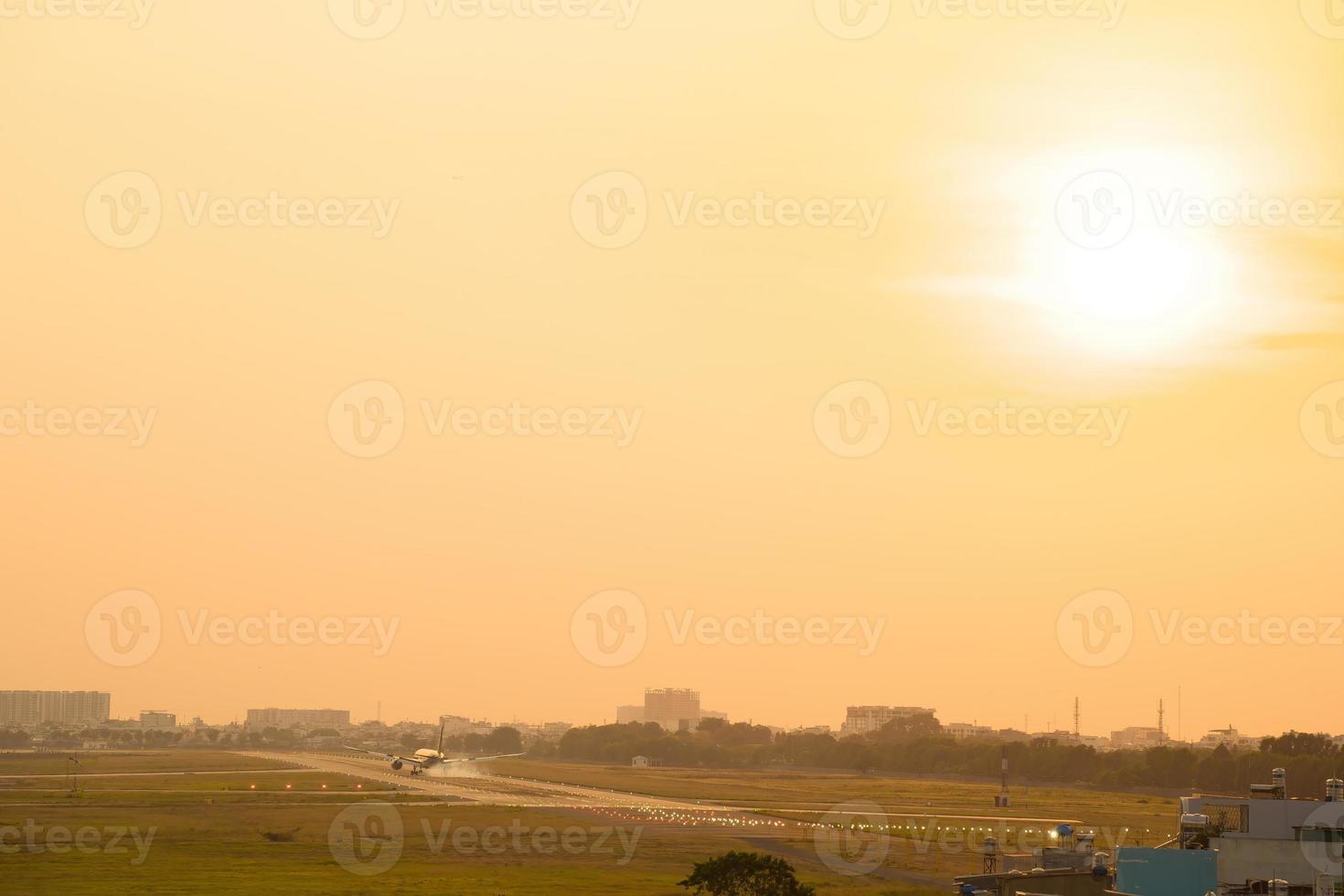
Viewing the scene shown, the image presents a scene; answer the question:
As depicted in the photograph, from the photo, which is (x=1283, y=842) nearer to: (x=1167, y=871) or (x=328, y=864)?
(x=1167, y=871)

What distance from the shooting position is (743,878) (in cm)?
6353

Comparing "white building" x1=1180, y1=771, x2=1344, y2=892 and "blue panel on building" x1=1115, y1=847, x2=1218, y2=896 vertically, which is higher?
"white building" x1=1180, y1=771, x2=1344, y2=892

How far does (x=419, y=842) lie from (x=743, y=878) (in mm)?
61070

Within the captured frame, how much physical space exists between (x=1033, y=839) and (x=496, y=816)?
49219 millimetres

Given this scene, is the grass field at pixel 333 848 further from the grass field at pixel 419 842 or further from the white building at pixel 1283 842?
the white building at pixel 1283 842

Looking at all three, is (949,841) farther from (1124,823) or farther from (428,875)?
(428,875)

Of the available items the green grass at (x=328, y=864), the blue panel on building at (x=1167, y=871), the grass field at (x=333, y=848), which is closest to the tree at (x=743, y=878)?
the blue panel on building at (x=1167, y=871)

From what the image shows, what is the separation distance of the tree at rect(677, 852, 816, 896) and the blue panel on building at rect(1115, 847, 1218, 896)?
1457 cm

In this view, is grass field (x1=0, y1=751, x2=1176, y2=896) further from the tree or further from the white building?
the white building

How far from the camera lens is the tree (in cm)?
6328

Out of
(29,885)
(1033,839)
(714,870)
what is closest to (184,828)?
(29,885)

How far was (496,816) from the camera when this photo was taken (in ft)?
483

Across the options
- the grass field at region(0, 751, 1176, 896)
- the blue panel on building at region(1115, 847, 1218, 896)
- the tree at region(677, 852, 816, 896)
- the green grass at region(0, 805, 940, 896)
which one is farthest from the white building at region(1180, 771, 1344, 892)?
the green grass at region(0, 805, 940, 896)

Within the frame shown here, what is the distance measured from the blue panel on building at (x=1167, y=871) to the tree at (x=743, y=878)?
14566mm
